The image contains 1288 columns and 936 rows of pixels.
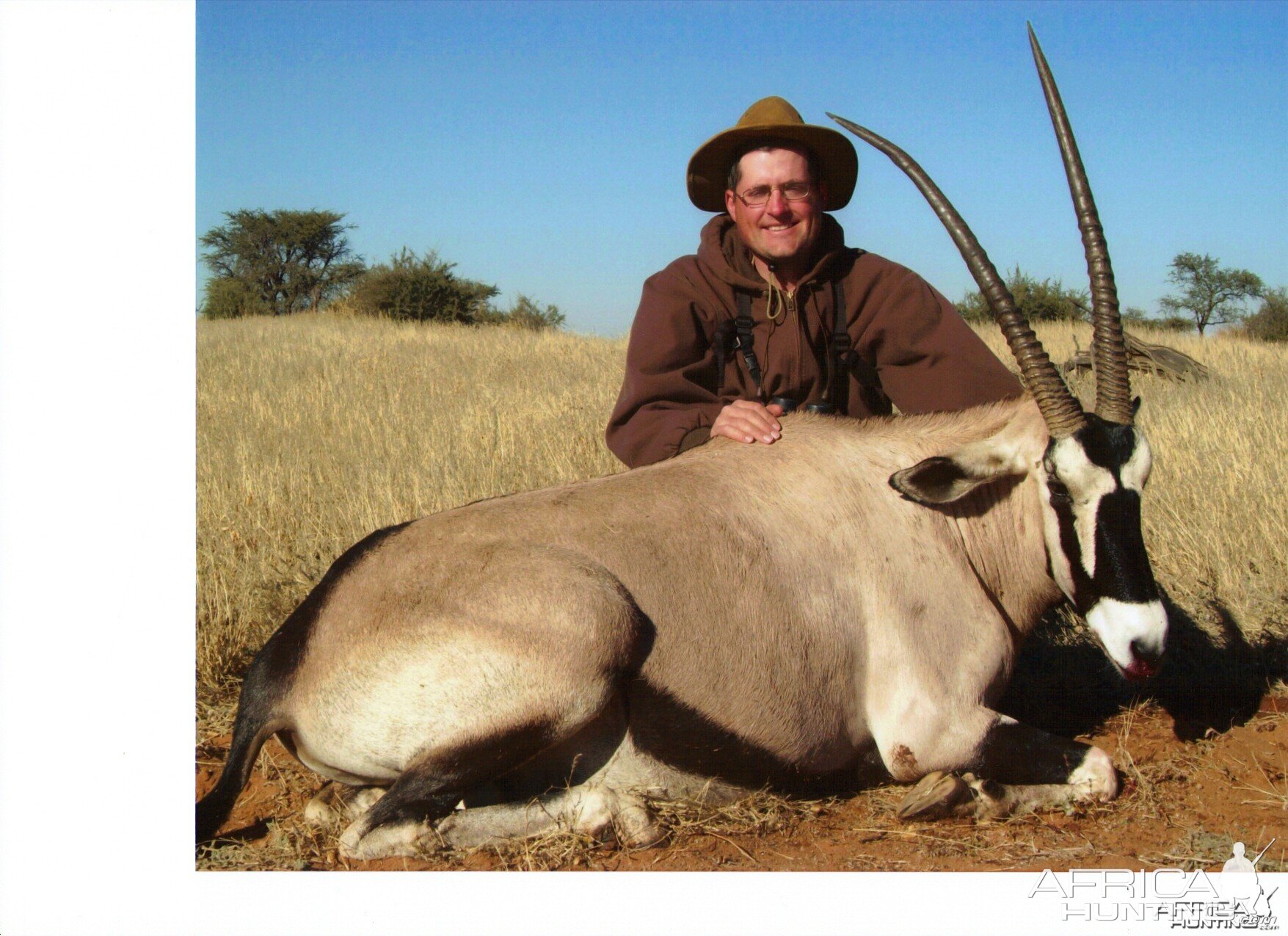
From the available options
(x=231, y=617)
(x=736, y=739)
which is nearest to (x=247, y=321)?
(x=231, y=617)

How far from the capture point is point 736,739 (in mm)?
3439

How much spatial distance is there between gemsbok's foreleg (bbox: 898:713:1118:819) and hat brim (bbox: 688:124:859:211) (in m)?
2.40

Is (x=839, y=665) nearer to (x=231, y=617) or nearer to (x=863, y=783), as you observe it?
(x=863, y=783)

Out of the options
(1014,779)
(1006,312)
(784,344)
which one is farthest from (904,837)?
(784,344)

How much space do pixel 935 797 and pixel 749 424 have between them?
138 cm

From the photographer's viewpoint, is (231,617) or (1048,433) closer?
(1048,433)

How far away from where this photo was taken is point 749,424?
3934 mm

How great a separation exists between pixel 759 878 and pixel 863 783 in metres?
0.59

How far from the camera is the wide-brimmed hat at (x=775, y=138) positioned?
14.9 ft

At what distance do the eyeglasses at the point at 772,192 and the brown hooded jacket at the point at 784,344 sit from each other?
0.70 feet

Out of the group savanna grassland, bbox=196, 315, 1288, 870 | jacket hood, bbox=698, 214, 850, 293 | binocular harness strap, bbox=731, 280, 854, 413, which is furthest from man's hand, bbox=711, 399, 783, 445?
savanna grassland, bbox=196, 315, 1288, 870

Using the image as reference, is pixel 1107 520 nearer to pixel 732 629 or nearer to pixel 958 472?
pixel 958 472

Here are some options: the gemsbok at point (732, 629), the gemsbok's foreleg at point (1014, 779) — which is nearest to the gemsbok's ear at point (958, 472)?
the gemsbok at point (732, 629)
